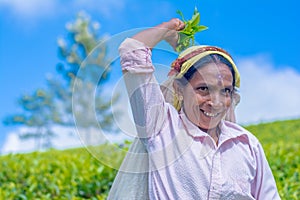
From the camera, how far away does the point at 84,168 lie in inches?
194

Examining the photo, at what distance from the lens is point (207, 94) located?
81.4 inches

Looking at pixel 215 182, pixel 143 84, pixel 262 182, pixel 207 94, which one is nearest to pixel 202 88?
pixel 207 94

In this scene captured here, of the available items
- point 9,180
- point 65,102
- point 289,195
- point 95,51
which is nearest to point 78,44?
point 65,102

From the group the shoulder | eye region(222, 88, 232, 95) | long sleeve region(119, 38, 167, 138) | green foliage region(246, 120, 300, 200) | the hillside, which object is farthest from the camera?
the hillside

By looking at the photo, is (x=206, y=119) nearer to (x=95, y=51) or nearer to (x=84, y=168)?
(x=95, y=51)

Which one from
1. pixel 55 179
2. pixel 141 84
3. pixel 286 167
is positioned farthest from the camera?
pixel 286 167

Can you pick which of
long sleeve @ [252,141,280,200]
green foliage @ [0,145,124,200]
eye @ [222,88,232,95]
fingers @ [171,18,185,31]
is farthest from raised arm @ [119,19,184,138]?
green foliage @ [0,145,124,200]

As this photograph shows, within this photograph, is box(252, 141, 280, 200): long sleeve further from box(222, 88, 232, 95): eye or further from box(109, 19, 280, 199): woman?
box(222, 88, 232, 95): eye

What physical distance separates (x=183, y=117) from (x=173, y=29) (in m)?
0.35

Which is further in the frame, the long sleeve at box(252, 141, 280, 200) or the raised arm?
the long sleeve at box(252, 141, 280, 200)

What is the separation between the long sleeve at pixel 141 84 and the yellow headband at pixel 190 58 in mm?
118

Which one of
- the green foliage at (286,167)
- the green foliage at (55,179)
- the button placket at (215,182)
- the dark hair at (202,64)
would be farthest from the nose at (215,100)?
the green foliage at (55,179)

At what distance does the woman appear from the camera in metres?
2.02

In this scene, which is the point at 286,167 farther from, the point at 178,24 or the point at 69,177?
the point at 178,24
